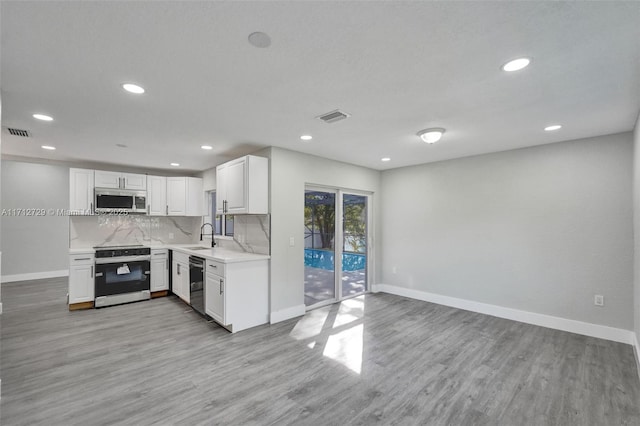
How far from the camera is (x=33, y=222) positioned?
5.95m

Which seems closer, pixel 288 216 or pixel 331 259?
pixel 288 216

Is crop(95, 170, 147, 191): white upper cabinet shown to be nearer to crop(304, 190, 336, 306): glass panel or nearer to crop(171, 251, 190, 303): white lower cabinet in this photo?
crop(171, 251, 190, 303): white lower cabinet

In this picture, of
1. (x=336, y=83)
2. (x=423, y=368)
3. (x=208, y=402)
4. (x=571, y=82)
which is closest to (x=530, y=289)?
(x=423, y=368)

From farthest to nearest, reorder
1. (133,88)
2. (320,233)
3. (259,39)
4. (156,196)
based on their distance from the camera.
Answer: (156,196) < (320,233) < (133,88) < (259,39)

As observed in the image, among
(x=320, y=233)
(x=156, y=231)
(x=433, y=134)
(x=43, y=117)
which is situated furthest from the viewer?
(x=156, y=231)

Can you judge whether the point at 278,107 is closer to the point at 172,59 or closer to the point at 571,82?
the point at 172,59

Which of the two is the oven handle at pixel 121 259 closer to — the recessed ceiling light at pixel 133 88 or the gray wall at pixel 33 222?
the gray wall at pixel 33 222

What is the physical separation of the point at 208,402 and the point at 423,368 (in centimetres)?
200

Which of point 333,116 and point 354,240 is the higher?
point 333,116

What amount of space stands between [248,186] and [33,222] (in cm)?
557

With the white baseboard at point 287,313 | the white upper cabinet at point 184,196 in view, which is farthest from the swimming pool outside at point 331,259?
the white upper cabinet at point 184,196

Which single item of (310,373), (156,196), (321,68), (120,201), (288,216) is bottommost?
(310,373)

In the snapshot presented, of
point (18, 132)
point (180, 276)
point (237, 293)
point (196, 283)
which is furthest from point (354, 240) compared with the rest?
point (18, 132)

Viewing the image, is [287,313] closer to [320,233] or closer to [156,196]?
[320,233]
